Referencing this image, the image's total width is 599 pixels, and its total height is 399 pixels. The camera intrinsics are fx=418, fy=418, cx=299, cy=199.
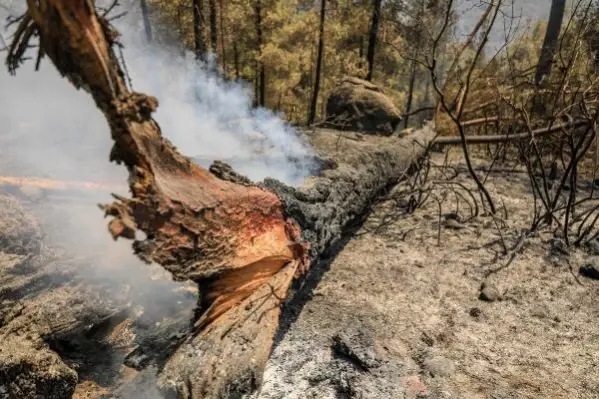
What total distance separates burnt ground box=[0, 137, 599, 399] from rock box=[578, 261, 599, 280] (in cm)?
7

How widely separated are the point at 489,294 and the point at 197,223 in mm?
2681

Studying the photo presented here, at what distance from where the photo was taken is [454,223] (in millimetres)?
5180

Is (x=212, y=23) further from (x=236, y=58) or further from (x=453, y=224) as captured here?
(x=453, y=224)

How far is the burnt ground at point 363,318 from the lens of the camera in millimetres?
2701

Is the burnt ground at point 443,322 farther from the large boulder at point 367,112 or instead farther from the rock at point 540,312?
the large boulder at point 367,112

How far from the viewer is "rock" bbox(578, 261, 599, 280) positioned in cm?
407

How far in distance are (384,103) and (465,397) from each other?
7791 mm

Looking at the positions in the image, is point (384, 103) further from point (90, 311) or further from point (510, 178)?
point (90, 311)

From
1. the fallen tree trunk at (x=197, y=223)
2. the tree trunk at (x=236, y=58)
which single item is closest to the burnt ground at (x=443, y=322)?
the fallen tree trunk at (x=197, y=223)

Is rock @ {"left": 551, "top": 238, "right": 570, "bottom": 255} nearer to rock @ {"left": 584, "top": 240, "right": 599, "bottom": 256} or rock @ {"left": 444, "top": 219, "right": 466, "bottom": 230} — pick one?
rock @ {"left": 584, "top": 240, "right": 599, "bottom": 256}

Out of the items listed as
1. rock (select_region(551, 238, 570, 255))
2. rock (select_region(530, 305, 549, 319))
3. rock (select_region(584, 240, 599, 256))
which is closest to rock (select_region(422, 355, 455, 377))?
rock (select_region(530, 305, 549, 319))

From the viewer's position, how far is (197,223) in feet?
8.16

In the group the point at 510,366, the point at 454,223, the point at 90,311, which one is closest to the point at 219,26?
the point at 454,223

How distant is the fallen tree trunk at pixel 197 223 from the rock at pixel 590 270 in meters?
2.76
